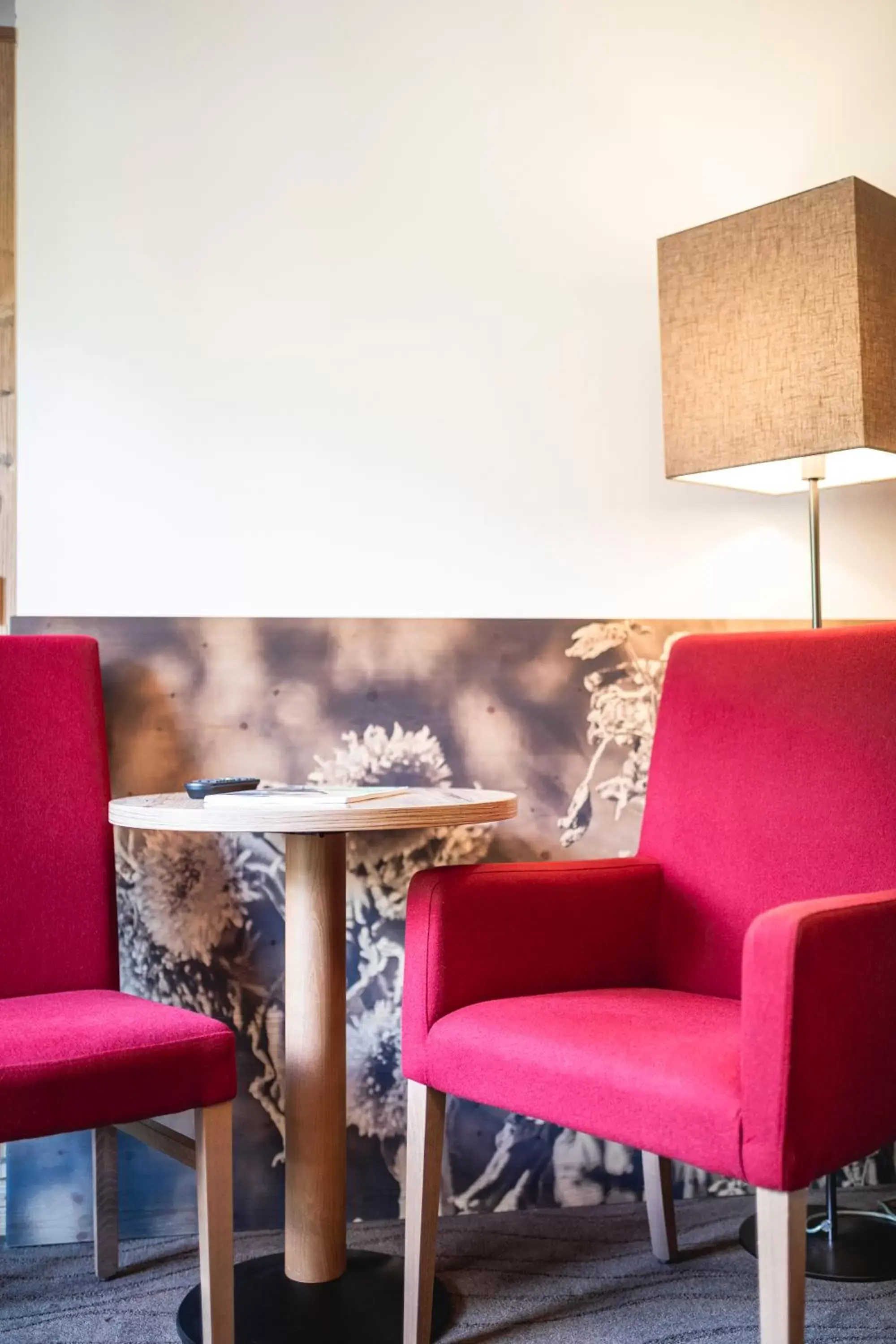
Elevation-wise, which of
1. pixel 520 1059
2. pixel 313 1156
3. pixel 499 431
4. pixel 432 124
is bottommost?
pixel 313 1156

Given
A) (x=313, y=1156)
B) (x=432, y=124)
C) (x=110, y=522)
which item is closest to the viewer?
(x=313, y=1156)

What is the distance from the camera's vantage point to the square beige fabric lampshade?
76.4 inches

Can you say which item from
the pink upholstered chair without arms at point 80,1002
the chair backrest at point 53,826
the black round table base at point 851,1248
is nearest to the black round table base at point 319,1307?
the pink upholstered chair without arms at point 80,1002

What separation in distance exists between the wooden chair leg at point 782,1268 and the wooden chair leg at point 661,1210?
2.35ft

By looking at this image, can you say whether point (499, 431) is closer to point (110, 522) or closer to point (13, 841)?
point (110, 522)

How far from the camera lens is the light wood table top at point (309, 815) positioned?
1.58 m

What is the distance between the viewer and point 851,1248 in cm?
204

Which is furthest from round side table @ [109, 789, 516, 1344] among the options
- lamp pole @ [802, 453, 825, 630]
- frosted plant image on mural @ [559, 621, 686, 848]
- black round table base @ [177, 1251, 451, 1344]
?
lamp pole @ [802, 453, 825, 630]

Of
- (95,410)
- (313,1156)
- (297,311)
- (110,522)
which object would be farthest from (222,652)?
(313,1156)

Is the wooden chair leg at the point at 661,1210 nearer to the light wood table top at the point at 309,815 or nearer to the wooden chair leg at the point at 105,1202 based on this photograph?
the light wood table top at the point at 309,815

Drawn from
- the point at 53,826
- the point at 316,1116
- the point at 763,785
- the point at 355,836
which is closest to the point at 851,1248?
the point at 763,785

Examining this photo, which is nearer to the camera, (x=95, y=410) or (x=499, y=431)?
(x=95, y=410)

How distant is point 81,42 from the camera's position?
2227mm

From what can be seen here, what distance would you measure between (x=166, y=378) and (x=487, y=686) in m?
0.84
